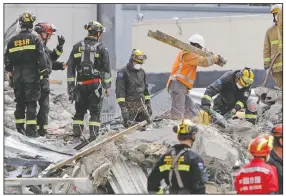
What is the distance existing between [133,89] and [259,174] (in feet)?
16.3

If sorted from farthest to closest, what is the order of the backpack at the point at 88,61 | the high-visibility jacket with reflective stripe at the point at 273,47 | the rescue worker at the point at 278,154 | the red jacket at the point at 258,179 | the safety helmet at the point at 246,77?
the high-visibility jacket with reflective stripe at the point at 273,47, the safety helmet at the point at 246,77, the backpack at the point at 88,61, the rescue worker at the point at 278,154, the red jacket at the point at 258,179

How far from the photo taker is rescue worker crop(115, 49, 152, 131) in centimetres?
1314

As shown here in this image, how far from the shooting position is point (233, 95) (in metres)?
13.3

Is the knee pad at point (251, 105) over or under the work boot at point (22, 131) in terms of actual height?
over

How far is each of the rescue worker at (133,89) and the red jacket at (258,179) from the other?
4.53m

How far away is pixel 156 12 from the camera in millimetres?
27609

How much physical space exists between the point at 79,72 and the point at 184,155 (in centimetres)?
431

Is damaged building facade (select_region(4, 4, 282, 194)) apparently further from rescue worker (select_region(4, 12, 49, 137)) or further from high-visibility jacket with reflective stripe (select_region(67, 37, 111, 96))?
high-visibility jacket with reflective stripe (select_region(67, 37, 111, 96))

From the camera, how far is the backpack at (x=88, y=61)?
499 inches

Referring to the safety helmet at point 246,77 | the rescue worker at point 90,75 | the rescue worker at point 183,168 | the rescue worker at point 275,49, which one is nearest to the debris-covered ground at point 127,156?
the rescue worker at point 90,75

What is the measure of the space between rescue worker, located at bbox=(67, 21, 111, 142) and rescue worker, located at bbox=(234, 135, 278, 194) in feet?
14.0

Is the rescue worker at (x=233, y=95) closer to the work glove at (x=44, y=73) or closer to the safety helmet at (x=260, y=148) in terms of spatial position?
the work glove at (x=44, y=73)

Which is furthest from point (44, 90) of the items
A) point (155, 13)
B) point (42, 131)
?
point (155, 13)

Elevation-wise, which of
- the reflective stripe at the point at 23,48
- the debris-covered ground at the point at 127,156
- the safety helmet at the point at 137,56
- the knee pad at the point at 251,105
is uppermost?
the reflective stripe at the point at 23,48
